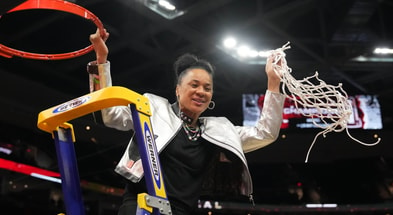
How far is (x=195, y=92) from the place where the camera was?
2.10m

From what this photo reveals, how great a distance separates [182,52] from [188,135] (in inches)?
241

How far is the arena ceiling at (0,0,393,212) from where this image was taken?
23.3ft

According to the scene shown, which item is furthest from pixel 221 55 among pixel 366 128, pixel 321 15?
pixel 366 128

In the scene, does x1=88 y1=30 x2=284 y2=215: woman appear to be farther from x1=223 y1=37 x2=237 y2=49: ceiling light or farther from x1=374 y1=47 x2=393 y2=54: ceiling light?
x1=374 y1=47 x2=393 y2=54: ceiling light

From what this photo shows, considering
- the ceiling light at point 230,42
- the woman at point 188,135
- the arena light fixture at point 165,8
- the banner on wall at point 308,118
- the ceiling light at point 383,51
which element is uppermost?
the arena light fixture at point 165,8

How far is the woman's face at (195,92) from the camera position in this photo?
2.09 m

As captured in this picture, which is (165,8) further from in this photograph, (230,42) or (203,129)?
(203,129)

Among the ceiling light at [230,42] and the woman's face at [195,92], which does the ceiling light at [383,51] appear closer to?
the ceiling light at [230,42]

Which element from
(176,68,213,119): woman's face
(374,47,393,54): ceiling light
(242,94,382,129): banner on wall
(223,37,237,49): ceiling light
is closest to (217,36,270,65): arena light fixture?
(223,37,237,49): ceiling light

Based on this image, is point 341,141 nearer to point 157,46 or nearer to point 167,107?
point 157,46

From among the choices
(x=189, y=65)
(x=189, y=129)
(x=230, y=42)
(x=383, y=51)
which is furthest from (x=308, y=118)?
(x=189, y=129)

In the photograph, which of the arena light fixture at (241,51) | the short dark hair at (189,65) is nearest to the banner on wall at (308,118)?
the arena light fixture at (241,51)

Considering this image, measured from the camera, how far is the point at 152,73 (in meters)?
9.34

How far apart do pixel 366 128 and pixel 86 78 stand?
526 centimetres
